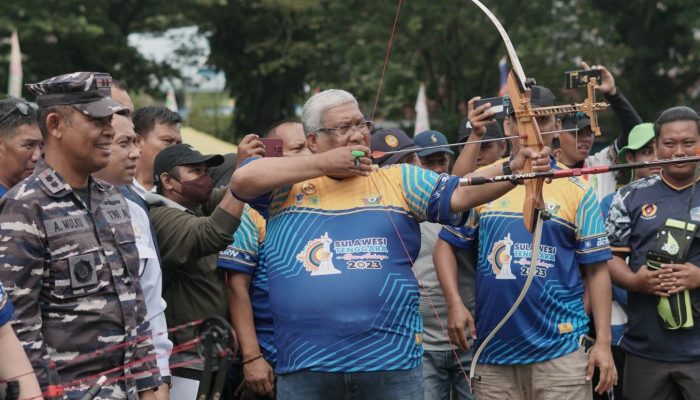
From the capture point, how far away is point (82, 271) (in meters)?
3.62

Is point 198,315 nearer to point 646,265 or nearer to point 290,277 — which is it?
point 290,277

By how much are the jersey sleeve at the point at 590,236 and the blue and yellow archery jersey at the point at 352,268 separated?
104 centimetres

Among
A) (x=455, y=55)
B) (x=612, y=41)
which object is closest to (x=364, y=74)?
(x=455, y=55)

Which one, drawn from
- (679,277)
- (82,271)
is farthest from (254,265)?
(679,277)

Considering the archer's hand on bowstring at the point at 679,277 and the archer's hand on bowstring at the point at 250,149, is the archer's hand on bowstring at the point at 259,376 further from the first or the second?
the archer's hand on bowstring at the point at 679,277

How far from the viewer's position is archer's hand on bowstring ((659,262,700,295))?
5480mm

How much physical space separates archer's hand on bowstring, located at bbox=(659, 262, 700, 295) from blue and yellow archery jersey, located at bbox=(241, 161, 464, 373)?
1.71 metres

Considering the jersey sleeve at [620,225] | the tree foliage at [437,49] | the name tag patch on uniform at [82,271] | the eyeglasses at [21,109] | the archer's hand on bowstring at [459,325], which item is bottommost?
the archer's hand on bowstring at [459,325]

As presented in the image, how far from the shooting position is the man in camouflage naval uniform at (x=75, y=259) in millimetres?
3502

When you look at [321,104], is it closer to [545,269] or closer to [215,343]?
[545,269]

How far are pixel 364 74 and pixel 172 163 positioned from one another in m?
17.2

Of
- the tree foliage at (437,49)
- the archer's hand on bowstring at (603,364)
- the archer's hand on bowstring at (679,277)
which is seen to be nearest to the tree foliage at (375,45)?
the tree foliage at (437,49)

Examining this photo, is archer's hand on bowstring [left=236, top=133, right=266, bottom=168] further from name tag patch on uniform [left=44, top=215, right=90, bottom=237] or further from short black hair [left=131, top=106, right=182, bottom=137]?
short black hair [left=131, top=106, right=182, bottom=137]

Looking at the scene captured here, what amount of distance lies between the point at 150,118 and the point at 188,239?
5.31ft
